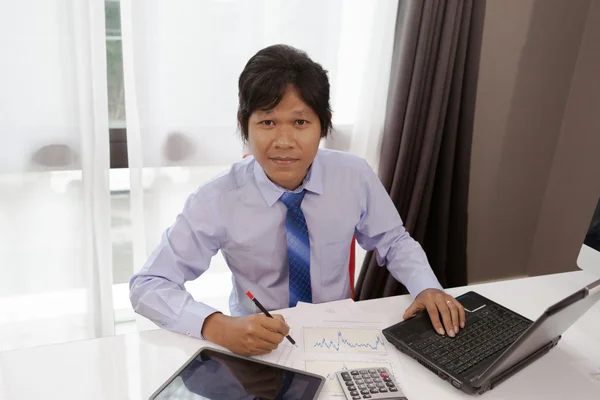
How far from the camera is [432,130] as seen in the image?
206cm

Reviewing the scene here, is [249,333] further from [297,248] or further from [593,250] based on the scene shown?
[593,250]

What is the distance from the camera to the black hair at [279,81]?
1126 millimetres

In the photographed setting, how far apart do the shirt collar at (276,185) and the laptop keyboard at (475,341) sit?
0.49 metres

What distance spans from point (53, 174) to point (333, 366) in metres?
1.27

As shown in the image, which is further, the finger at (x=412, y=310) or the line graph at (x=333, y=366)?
the finger at (x=412, y=310)

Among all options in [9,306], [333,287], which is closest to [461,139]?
[333,287]

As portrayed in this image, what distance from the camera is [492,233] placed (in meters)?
2.60

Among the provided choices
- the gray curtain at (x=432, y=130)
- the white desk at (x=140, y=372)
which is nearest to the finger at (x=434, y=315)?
the white desk at (x=140, y=372)

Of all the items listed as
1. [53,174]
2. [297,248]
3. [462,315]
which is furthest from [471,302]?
[53,174]

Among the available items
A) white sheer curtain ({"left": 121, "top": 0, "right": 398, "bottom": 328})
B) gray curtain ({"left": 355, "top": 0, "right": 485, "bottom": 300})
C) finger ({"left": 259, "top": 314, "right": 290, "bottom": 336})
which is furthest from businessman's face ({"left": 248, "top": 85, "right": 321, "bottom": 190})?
gray curtain ({"left": 355, "top": 0, "right": 485, "bottom": 300})

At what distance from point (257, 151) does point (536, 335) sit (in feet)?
2.35

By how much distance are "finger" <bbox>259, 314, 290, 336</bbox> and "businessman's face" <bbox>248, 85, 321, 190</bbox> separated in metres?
0.38

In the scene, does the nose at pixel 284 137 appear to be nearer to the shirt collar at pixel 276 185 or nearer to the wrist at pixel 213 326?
the shirt collar at pixel 276 185

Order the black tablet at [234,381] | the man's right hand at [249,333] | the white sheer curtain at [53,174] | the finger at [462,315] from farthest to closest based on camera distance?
the white sheer curtain at [53,174] < the finger at [462,315] < the man's right hand at [249,333] < the black tablet at [234,381]
